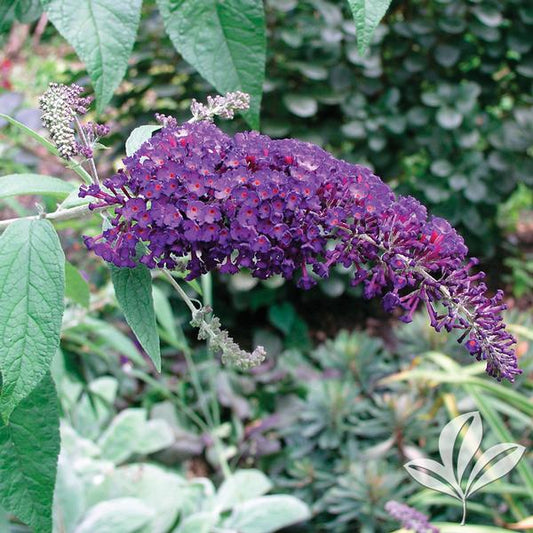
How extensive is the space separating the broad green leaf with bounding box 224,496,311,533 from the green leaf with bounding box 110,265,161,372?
1517 mm

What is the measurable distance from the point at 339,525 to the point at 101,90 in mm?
1866

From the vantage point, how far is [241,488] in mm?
2340

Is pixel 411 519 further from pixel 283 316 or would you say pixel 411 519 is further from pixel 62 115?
pixel 283 316

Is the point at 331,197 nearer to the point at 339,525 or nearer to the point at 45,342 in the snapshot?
the point at 45,342

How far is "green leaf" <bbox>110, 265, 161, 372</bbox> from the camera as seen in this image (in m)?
0.73

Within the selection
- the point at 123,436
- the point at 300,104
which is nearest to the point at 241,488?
the point at 123,436

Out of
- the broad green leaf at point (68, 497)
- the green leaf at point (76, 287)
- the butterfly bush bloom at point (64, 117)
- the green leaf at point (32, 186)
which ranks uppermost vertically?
the butterfly bush bloom at point (64, 117)

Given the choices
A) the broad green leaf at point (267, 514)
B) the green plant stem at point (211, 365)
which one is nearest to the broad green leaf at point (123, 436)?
the green plant stem at point (211, 365)

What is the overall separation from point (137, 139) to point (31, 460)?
366mm

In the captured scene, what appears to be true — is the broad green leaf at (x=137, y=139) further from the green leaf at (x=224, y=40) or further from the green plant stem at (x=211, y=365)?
the green plant stem at (x=211, y=365)

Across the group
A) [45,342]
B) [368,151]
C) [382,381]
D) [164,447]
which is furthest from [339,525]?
[45,342]

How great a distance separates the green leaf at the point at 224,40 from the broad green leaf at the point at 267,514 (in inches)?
60.0

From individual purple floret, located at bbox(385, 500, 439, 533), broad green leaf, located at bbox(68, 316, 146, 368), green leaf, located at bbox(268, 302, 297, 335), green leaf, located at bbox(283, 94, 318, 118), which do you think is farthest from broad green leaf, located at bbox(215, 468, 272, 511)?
green leaf, located at bbox(283, 94, 318, 118)

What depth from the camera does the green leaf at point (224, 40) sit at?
32.6 inches
